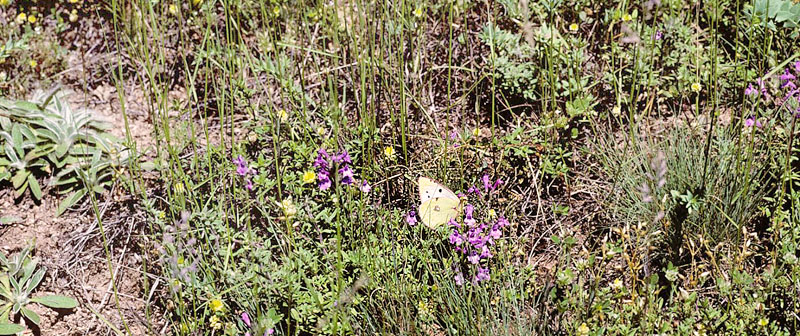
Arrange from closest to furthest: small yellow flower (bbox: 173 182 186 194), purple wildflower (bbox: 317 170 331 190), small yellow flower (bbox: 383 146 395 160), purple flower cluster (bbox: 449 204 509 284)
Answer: purple flower cluster (bbox: 449 204 509 284) → small yellow flower (bbox: 173 182 186 194) → purple wildflower (bbox: 317 170 331 190) → small yellow flower (bbox: 383 146 395 160)

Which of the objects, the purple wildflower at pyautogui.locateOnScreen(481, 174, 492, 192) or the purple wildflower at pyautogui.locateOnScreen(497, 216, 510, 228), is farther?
the purple wildflower at pyautogui.locateOnScreen(481, 174, 492, 192)

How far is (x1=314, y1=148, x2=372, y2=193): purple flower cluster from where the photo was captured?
2.60 meters

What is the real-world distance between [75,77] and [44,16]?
0.40m

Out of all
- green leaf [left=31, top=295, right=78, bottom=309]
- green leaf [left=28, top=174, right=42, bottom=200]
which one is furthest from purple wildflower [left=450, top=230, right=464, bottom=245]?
green leaf [left=28, top=174, right=42, bottom=200]

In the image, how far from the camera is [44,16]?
3596 mm

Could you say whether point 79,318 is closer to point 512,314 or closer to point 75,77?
point 75,77

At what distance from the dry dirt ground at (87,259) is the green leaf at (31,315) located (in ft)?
0.23

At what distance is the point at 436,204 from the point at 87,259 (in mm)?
1399

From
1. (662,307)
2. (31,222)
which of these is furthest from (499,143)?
(31,222)

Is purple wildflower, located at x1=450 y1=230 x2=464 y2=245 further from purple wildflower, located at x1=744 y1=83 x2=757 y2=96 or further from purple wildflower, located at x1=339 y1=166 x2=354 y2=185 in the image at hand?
purple wildflower, located at x1=744 y1=83 x2=757 y2=96

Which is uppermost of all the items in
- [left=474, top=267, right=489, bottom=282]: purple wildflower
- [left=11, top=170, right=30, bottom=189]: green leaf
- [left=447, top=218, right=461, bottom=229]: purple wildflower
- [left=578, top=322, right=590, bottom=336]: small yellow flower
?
[left=447, top=218, right=461, bottom=229]: purple wildflower

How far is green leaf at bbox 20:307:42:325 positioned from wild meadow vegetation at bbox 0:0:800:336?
0.68ft

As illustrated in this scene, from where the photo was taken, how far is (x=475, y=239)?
240 centimetres

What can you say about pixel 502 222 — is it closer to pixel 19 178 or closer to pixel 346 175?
pixel 346 175
